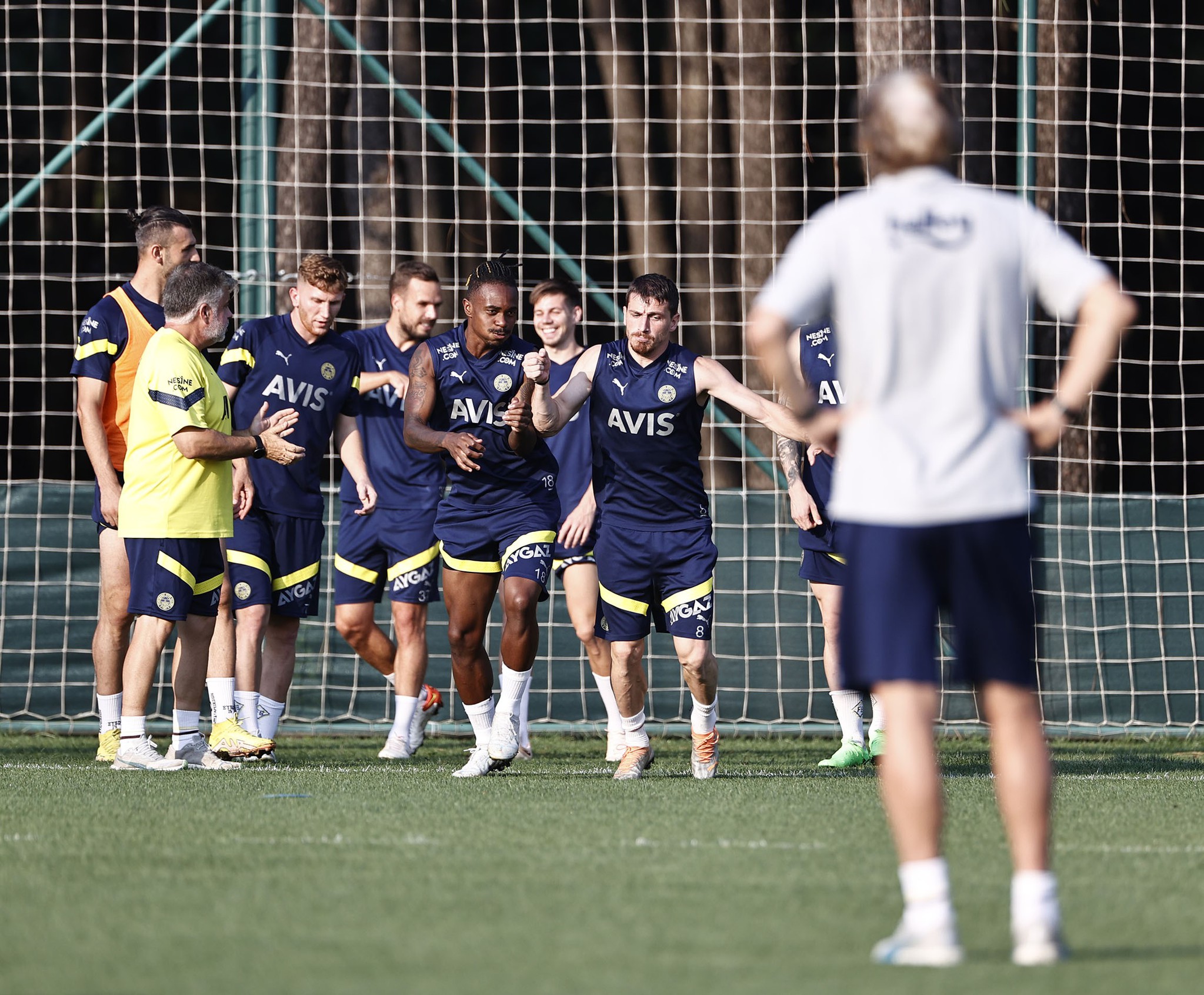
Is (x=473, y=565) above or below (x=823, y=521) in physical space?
below

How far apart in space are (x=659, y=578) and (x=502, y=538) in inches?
27.2

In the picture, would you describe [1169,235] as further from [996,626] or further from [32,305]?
[996,626]

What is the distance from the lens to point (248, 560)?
329 inches

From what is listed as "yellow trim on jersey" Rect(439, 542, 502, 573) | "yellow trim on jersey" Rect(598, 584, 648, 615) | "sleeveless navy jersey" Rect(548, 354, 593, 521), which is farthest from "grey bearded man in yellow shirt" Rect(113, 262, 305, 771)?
"sleeveless navy jersey" Rect(548, 354, 593, 521)

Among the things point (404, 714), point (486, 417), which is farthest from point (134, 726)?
point (486, 417)

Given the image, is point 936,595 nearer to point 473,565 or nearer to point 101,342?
point 473,565

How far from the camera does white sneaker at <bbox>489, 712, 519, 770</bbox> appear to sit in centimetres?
748

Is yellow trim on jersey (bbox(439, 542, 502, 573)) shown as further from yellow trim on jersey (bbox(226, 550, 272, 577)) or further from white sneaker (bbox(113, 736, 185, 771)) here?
white sneaker (bbox(113, 736, 185, 771))

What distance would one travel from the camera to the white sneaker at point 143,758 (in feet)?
24.5

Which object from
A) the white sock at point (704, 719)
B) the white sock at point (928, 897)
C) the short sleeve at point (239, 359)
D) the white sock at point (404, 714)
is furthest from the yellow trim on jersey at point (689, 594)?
the white sock at point (928, 897)

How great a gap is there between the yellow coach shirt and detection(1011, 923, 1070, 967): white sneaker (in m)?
4.57

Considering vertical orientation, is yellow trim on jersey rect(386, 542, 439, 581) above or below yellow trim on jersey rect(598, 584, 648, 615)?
above

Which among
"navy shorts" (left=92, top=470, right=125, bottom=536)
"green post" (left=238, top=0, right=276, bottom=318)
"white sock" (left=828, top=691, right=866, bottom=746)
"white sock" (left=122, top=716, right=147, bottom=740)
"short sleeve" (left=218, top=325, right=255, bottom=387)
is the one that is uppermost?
"green post" (left=238, top=0, right=276, bottom=318)

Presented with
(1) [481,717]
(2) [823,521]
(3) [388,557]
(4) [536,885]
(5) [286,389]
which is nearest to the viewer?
(4) [536,885]
